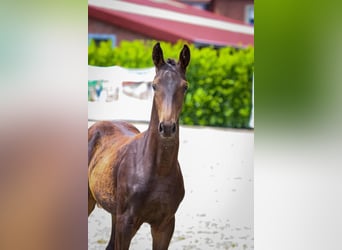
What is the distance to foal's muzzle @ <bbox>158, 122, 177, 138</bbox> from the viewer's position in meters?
2.37

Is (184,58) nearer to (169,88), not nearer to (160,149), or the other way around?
(169,88)

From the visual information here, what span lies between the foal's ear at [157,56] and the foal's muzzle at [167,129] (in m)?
0.27

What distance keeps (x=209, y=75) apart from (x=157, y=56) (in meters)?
0.35

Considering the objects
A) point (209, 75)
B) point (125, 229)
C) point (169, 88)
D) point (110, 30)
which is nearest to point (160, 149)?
point (169, 88)

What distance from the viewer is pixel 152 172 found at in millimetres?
2480

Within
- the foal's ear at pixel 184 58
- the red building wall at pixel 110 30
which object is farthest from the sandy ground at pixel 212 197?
the red building wall at pixel 110 30

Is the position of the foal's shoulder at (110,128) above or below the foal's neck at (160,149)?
above

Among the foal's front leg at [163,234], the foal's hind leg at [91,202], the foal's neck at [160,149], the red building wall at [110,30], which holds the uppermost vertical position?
the red building wall at [110,30]

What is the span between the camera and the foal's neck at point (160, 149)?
8.02 ft

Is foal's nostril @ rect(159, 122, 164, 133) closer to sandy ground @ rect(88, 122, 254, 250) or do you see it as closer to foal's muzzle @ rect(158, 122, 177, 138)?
foal's muzzle @ rect(158, 122, 177, 138)

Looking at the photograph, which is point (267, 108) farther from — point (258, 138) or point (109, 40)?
point (109, 40)

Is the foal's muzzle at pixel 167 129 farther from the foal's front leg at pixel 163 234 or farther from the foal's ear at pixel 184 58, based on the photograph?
the foal's front leg at pixel 163 234

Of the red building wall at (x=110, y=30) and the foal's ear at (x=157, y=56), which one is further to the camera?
the red building wall at (x=110, y=30)

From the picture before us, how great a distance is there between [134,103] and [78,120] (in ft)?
0.99
